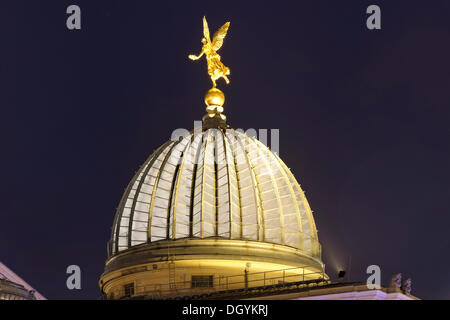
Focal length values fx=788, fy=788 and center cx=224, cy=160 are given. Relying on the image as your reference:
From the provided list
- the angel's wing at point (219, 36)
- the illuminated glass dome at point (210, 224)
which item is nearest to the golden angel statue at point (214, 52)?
the angel's wing at point (219, 36)

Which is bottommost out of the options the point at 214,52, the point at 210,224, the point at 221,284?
the point at 221,284

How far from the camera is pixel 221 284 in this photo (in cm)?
4262

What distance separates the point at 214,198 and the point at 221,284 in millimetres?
5851

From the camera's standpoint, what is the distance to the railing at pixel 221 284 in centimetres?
4206

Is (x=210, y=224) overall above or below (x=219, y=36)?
below

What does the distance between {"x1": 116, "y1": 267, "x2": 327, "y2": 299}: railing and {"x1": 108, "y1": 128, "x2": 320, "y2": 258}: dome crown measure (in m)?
2.27

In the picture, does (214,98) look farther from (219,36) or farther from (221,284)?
(221,284)

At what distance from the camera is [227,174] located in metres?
47.3

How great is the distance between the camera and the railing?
4206 centimetres

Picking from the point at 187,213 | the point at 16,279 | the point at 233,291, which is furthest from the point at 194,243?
the point at 16,279

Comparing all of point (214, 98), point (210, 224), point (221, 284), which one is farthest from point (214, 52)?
point (221, 284)
